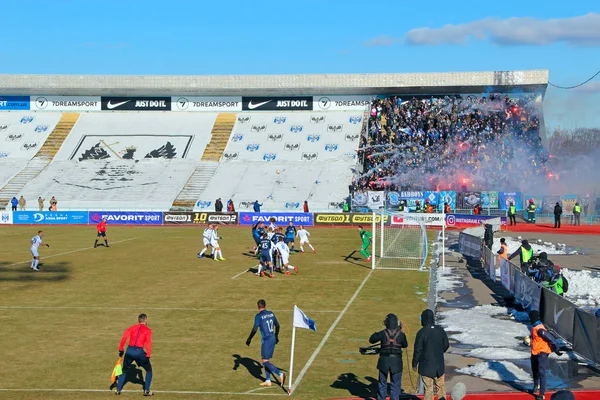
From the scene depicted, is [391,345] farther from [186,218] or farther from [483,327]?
[186,218]

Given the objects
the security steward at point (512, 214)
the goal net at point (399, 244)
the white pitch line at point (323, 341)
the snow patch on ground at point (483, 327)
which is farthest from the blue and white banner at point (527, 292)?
the security steward at point (512, 214)

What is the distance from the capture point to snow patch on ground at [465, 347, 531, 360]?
59.8ft

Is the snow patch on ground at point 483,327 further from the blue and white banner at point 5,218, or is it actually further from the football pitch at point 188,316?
the blue and white banner at point 5,218

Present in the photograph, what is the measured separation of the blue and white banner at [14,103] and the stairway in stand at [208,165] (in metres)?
22.6

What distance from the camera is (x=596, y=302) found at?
25125 millimetres

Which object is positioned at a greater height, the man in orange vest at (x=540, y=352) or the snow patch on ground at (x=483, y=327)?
the man in orange vest at (x=540, y=352)

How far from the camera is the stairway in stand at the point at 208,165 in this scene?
69.1 meters

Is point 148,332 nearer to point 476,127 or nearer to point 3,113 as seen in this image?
point 476,127

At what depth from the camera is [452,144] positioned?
7150 cm

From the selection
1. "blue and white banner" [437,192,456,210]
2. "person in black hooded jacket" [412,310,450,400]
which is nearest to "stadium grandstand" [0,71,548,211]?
"blue and white banner" [437,192,456,210]

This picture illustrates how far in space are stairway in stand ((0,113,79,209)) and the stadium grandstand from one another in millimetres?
185

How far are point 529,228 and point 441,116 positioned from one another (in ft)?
71.1

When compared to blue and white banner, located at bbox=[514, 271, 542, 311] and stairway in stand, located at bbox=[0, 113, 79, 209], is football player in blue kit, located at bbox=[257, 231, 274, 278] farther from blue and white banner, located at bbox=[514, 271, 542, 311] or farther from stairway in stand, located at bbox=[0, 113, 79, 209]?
stairway in stand, located at bbox=[0, 113, 79, 209]

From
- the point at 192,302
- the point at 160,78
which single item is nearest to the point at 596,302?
the point at 192,302
